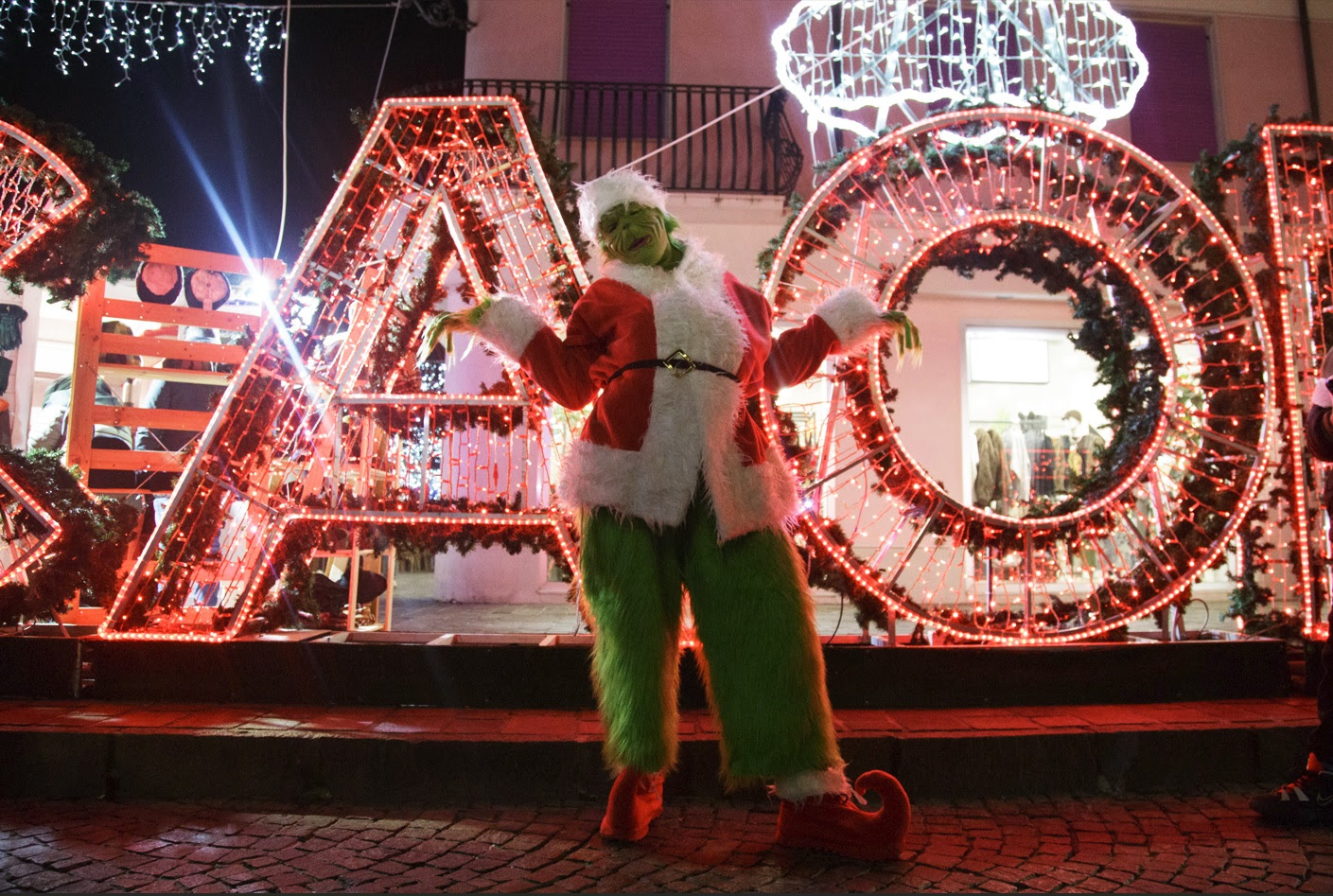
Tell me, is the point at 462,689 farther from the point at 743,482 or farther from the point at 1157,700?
the point at 1157,700

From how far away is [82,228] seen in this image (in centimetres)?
406

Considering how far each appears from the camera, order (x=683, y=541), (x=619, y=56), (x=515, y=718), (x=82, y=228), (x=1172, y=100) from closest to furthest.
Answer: (x=683, y=541), (x=515, y=718), (x=82, y=228), (x=619, y=56), (x=1172, y=100)

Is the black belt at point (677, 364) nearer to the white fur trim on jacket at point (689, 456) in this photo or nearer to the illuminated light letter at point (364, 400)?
the white fur trim on jacket at point (689, 456)

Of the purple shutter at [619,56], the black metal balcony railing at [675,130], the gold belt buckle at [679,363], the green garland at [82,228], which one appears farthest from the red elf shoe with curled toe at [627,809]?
the purple shutter at [619,56]

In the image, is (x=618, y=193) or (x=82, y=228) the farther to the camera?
(x=82, y=228)

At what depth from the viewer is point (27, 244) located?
154 inches

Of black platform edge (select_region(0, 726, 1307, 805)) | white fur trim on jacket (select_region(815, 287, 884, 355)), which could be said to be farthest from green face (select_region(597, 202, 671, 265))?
black platform edge (select_region(0, 726, 1307, 805))

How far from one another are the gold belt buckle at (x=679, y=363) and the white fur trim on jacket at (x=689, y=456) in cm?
1

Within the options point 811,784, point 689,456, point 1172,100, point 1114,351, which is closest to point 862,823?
point 811,784

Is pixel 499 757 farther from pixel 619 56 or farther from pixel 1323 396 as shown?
pixel 619 56

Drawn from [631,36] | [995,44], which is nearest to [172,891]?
[995,44]

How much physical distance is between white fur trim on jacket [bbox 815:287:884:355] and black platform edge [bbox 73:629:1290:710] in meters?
1.40

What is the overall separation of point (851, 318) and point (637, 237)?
0.78m

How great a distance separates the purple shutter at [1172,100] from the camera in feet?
28.4
